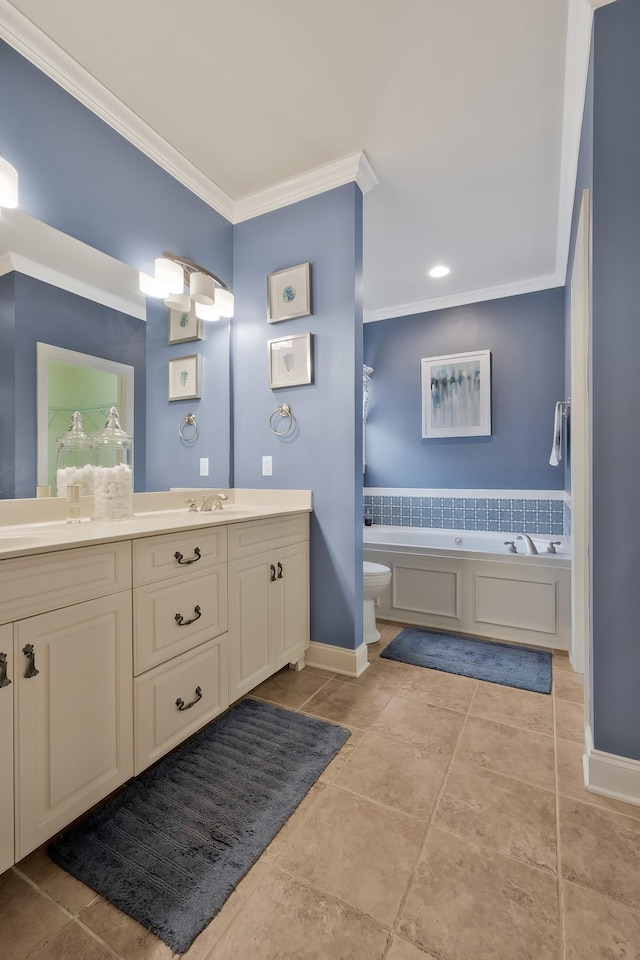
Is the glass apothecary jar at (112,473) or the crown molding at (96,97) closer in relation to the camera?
the crown molding at (96,97)

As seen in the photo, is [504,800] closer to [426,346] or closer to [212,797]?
[212,797]

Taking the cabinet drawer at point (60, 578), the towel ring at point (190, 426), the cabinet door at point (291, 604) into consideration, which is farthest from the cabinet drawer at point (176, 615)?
the towel ring at point (190, 426)

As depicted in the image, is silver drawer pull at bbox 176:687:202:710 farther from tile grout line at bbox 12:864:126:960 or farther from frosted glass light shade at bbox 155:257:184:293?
frosted glass light shade at bbox 155:257:184:293

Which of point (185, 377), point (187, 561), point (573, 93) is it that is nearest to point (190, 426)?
point (185, 377)

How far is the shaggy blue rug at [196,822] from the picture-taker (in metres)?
1.09

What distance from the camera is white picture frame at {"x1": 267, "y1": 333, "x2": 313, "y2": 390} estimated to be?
236 cm

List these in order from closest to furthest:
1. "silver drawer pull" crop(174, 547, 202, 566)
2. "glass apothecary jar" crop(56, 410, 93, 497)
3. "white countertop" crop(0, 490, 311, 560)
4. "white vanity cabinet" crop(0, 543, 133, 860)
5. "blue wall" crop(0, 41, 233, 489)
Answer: "white vanity cabinet" crop(0, 543, 133, 860) → "white countertop" crop(0, 490, 311, 560) → "silver drawer pull" crop(174, 547, 202, 566) → "blue wall" crop(0, 41, 233, 489) → "glass apothecary jar" crop(56, 410, 93, 497)

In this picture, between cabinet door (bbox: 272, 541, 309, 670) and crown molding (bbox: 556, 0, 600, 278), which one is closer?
crown molding (bbox: 556, 0, 600, 278)

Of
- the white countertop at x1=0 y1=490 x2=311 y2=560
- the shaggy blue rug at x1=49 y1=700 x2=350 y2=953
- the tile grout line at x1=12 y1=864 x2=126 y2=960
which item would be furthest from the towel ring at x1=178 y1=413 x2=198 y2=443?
the tile grout line at x1=12 y1=864 x2=126 y2=960

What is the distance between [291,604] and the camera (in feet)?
7.35

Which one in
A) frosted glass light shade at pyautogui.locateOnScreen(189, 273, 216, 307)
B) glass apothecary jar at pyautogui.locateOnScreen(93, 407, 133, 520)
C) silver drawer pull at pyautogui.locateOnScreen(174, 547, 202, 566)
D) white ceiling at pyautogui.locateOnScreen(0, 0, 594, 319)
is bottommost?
silver drawer pull at pyautogui.locateOnScreen(174, 547, 202, 566)

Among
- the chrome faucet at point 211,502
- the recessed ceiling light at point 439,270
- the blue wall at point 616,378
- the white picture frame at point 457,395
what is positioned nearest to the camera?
the blue wall at point 616,378

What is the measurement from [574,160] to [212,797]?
10.1 feet

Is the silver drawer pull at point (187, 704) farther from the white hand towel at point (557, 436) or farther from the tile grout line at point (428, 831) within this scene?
the white hand towel at point (557, 436)
